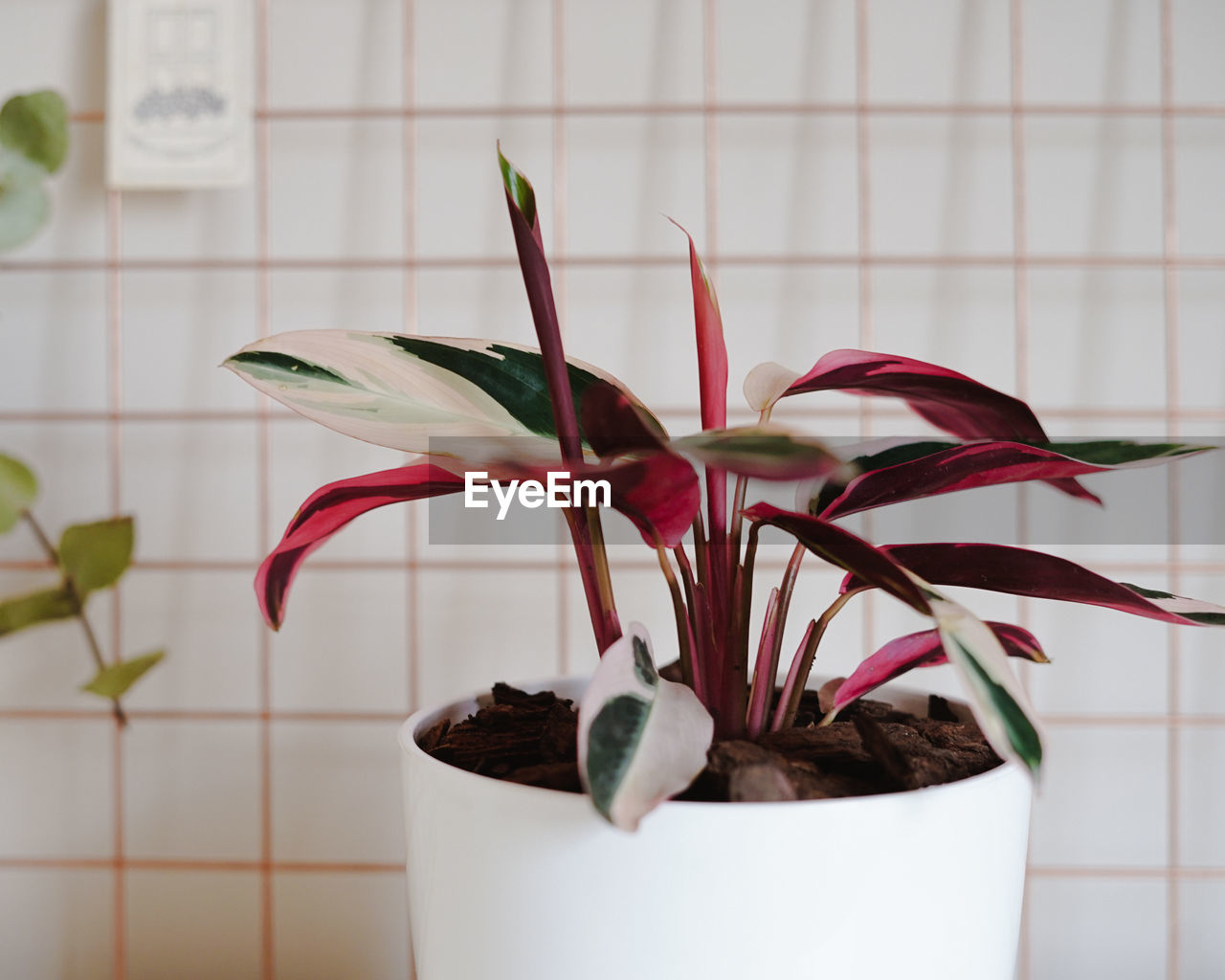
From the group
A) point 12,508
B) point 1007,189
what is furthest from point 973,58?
point 12,508

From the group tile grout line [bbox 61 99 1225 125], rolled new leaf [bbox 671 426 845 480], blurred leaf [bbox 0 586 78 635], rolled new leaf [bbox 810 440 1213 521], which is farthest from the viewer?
tile grout line [bbox 61 99 1225 125]

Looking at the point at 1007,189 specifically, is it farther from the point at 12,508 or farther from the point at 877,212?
the point at 12,508

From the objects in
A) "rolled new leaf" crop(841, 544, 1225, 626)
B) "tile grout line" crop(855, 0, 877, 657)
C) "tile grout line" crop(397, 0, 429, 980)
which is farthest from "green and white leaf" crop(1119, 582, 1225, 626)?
"tile grout line" crop(397, 0, 429, 980)

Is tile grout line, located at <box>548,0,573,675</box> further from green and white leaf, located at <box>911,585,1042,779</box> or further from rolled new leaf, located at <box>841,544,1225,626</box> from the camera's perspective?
green and white leaf, located at <box>911,585,1042,779</box>

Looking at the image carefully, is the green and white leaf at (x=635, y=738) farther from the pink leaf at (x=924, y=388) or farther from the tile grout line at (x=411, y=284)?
the tile grout line at (x=411, y=284)

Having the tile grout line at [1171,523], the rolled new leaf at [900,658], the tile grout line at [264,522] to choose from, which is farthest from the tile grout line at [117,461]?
the tile grout line at [1171,523]

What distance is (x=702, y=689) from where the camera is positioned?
0.41m

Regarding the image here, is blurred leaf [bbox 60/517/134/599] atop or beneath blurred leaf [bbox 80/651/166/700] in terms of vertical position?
atop

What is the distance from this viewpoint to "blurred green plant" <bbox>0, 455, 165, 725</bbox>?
1.79ft

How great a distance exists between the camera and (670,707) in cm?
32

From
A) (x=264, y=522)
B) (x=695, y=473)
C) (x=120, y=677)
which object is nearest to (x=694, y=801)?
(x=695, y=473)

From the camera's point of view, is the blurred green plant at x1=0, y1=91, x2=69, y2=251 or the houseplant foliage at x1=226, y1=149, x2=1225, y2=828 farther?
the blurred green plant at x1=0, y1=91, x2=69, y2=251

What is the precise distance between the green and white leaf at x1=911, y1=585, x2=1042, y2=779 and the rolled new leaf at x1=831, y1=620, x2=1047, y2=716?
0.50ft

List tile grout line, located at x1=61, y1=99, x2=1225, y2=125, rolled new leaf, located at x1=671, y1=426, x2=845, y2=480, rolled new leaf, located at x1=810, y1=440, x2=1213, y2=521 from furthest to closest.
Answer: tile grout line, located at x1=61, y1=99, x2=1225, y2=125 < rolled new leaf, located at x1=810, y1=440, x2=1213, y2=521 < rolled new leaf, located at x1=671, y1=426, x2=845, y2=480
